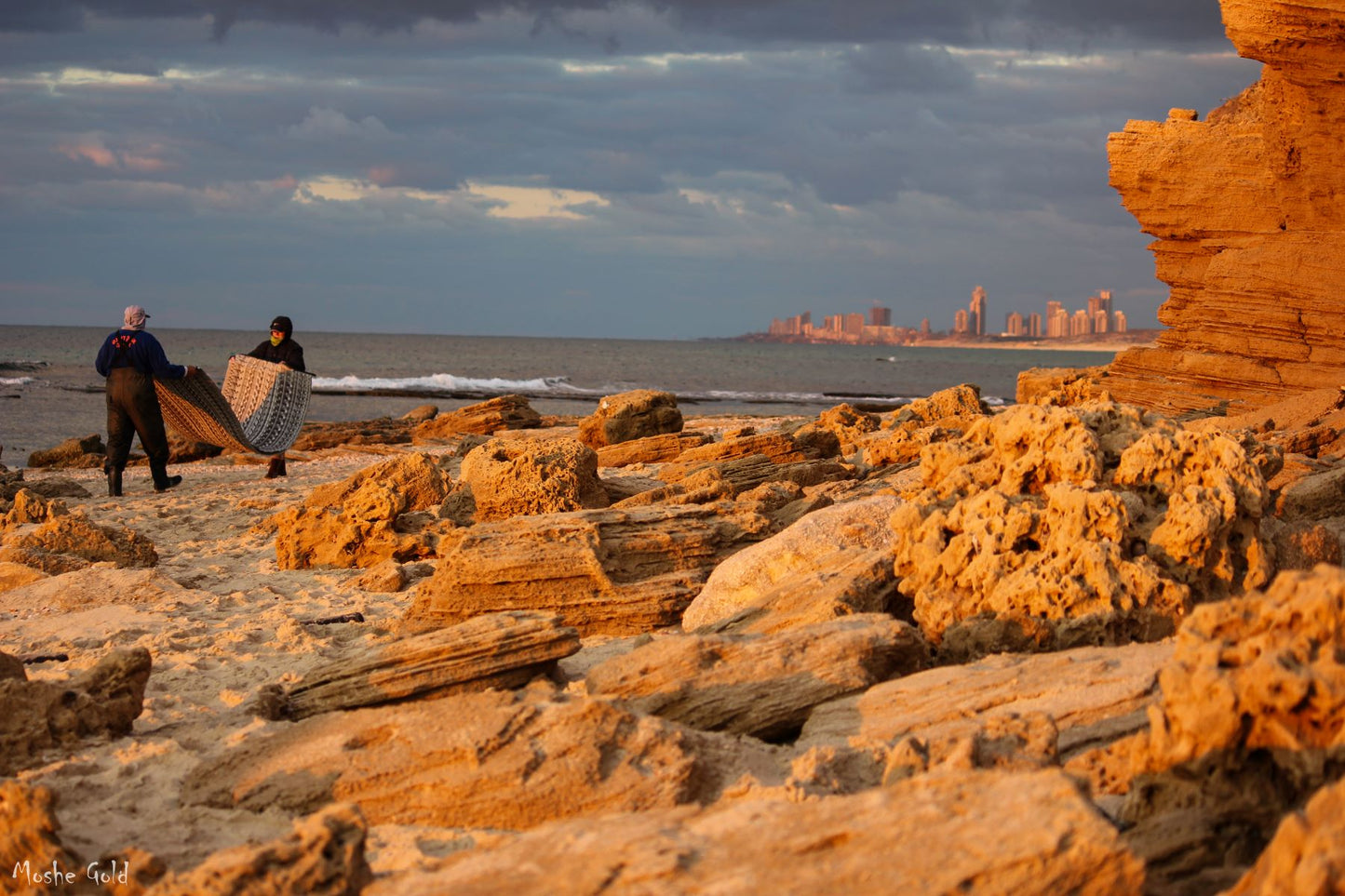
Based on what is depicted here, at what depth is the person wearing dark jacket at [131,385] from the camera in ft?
36.9

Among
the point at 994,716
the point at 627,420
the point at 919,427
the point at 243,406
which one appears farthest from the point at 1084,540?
the point at 243,406

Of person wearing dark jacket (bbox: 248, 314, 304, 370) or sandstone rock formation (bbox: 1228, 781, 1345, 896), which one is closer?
sandstone rock formation (bbox: 1228, 781, 1345, 896)

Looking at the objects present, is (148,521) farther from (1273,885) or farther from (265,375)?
(1273,885)

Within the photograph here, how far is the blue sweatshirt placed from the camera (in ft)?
36.8

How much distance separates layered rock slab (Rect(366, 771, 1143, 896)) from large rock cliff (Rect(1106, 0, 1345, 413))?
1092 cm

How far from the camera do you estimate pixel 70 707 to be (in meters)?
4.20

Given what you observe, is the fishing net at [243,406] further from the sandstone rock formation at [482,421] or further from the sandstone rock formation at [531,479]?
the sandstone rock formation at [482,421]

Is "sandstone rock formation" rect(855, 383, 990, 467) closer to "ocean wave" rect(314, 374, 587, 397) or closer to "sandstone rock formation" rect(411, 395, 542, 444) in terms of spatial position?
"sandstone rock formation" rect(411, 395, 542, 444)

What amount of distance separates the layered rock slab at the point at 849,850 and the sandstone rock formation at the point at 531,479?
5.05 m

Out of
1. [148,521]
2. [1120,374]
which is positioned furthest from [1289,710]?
[1120,374]

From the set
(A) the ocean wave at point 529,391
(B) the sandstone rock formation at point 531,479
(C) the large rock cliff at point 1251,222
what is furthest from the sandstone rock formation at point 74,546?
(A) the ocean wave at point 529,391
